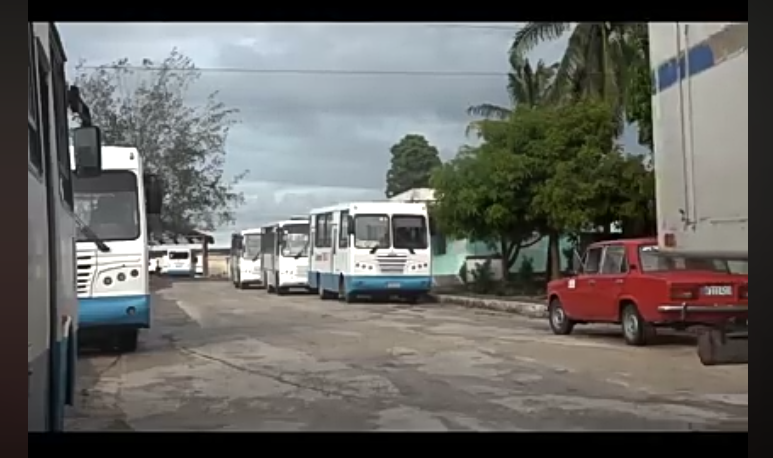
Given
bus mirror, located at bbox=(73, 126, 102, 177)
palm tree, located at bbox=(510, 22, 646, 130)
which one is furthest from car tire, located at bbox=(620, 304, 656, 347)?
bus mirror, located at bbox=(73, 126, 102, 177)

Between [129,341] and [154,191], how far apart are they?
1520mm

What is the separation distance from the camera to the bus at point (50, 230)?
5.48m

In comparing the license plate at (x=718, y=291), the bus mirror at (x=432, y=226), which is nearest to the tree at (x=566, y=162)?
the bus mirror at (x=432, y=226)

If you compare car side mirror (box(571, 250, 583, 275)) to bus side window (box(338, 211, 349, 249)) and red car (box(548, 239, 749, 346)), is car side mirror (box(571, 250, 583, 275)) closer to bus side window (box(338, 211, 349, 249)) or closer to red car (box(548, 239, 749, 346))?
red car (box(548, 239, 749, 346))

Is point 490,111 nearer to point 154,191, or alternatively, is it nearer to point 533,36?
point 533,36

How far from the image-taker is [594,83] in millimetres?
18156

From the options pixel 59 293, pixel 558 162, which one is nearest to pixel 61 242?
pixel 59 293

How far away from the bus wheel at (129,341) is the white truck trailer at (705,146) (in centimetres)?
469

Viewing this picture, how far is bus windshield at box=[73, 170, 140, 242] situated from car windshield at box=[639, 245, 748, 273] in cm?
421

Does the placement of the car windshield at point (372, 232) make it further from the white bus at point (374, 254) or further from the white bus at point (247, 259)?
the white bus at point (247, 259)

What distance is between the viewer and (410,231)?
15773 mm

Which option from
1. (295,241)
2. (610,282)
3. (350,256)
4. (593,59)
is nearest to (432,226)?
(350,256)

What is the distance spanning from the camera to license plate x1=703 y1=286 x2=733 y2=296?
8453mm
